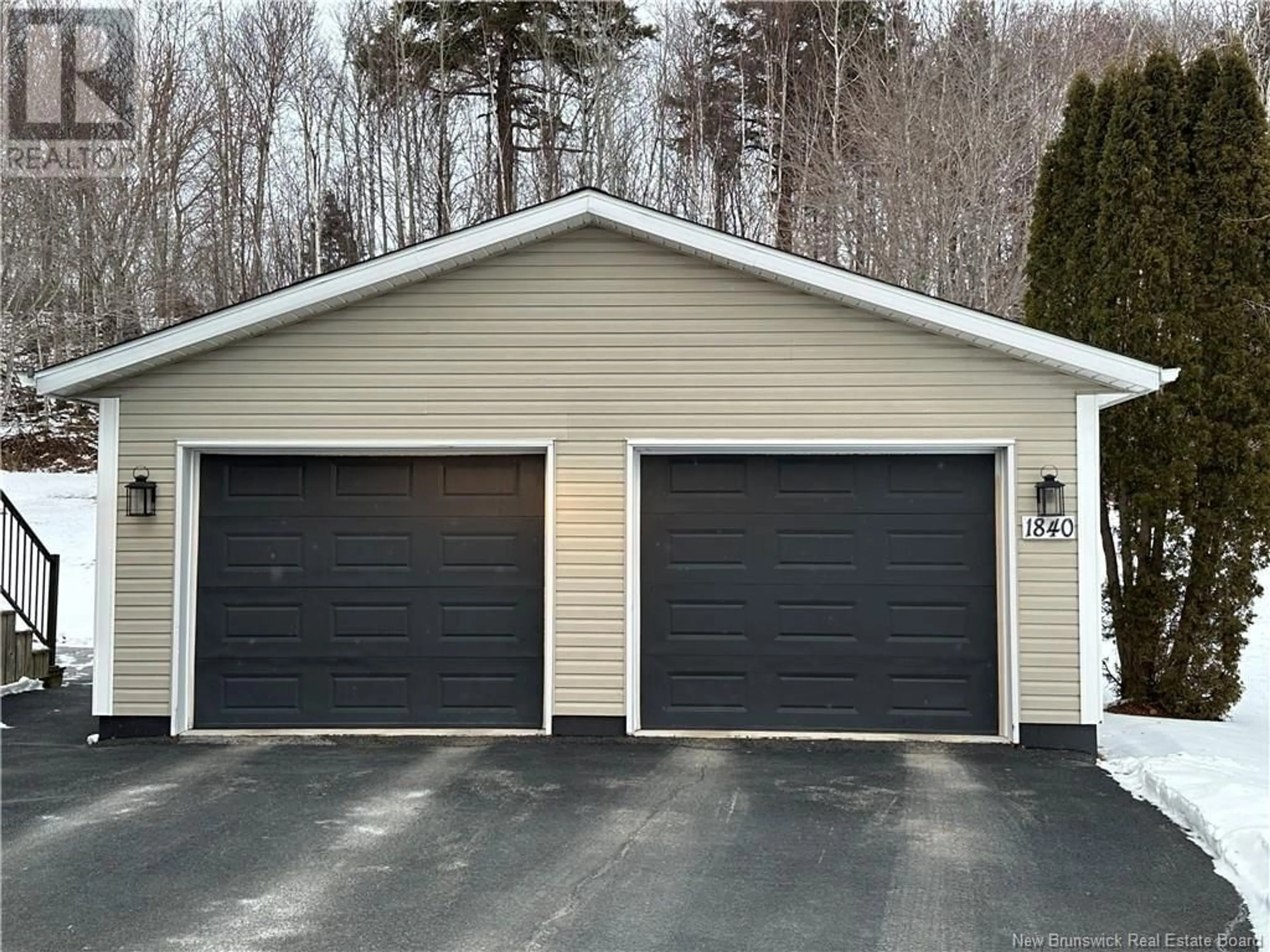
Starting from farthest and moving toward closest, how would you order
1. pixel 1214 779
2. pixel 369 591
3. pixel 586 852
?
pixel 369 591, pixel 1214 779, pixel 586 852

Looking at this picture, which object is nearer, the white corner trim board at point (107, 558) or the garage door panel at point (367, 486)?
the white corner trim board at point (107, 558)

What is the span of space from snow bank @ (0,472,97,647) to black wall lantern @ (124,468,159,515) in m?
6.29

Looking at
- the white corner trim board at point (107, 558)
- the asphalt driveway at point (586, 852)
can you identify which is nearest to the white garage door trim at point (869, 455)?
the asphalt driveway at point (586, 852)

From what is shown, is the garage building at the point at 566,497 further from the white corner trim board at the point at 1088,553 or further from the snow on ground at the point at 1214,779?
the snow on ground at the point at 1214,779

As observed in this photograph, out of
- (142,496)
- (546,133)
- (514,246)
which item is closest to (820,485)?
(514,246)

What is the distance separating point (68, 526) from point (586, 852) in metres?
14.7

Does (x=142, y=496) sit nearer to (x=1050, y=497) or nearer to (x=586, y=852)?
(x=586, y=852)

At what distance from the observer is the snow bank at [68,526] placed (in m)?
13.5

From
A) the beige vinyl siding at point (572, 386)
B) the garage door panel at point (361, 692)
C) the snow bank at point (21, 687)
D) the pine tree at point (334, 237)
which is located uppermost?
the pine tree at point (334, 237)

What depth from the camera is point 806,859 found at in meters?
4.66

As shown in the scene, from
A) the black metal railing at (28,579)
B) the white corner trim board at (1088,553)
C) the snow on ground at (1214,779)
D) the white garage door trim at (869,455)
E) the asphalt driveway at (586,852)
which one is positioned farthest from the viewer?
the black metal railing at (28,579)

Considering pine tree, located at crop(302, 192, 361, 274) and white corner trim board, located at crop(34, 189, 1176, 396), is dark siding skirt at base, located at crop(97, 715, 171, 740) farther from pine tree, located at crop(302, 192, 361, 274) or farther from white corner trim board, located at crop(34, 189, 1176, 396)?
pine tree, located at crop(302, 192, 361, 274)

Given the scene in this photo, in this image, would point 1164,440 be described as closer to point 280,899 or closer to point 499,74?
point 280,899

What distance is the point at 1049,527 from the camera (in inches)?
272
